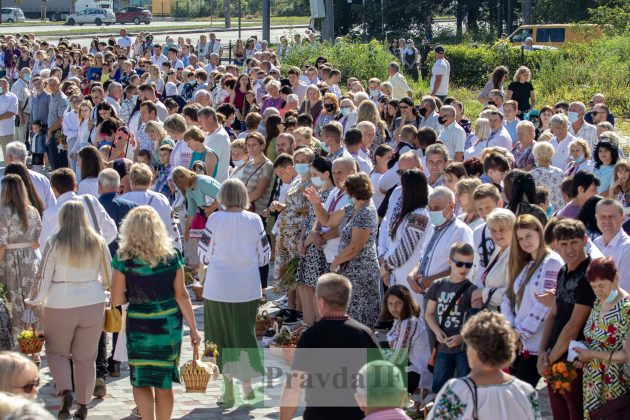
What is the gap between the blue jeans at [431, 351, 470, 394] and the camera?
328 inches

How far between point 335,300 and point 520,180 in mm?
3429

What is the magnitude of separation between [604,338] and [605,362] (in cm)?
17

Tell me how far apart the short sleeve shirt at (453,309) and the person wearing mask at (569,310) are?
66 centimetres

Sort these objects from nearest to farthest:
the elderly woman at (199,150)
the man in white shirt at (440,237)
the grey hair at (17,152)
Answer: the man in white shirt at (440,237) < the grey hair at (17,152) < the elderly woman at (199,150)

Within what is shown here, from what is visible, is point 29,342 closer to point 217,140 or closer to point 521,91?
point 217,140

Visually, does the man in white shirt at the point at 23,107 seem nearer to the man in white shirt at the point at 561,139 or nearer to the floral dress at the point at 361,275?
the man in white shirt at the point at 561,139

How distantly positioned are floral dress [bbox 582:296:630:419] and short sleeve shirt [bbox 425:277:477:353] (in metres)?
1.04

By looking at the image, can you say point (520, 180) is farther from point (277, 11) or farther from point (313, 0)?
point (277, 11)

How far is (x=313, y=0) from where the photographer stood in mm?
33906

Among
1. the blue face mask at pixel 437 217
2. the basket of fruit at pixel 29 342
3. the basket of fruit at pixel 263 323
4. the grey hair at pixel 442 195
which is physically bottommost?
the basket of fruit at pixel 263 323

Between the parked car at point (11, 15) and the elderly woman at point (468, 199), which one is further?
the parked car at point (11, 15)

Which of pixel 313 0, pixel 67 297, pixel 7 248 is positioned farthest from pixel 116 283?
pixel 313 0

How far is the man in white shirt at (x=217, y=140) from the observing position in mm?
14281

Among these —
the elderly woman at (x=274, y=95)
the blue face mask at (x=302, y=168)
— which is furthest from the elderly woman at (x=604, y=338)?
the elderly woman at (x=274, y=95)
